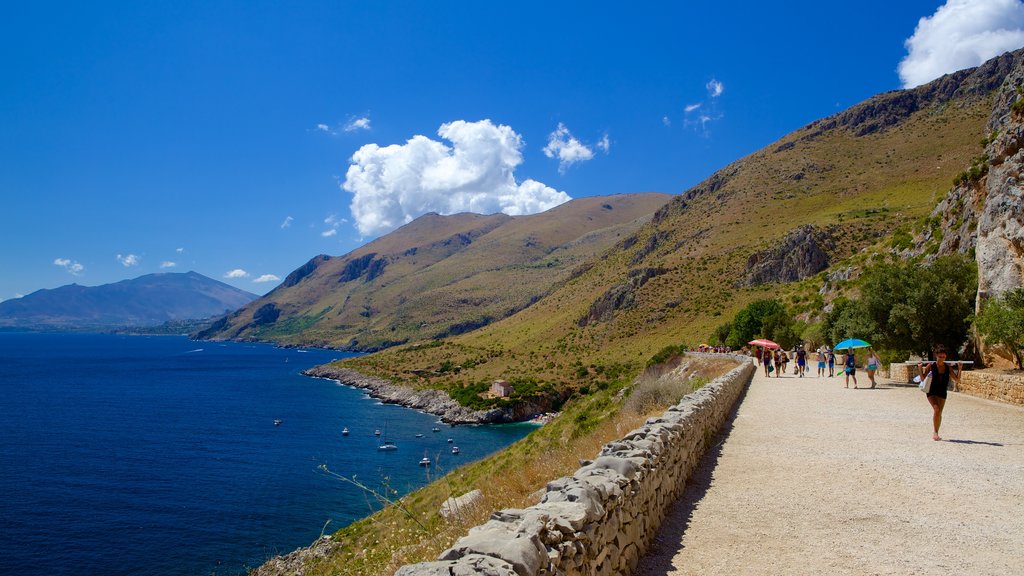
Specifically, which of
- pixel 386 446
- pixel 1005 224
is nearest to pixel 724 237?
pixel 386 446

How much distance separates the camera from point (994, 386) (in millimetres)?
18078

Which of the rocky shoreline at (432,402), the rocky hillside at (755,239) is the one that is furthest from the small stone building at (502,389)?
the rocky hillside at (755,239)

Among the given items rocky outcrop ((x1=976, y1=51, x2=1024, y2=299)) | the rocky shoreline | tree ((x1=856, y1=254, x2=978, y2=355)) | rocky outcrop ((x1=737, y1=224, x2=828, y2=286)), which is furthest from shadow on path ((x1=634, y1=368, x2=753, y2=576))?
rocky outcrop ((x1=737, y1=224, x2=828, y2=286))

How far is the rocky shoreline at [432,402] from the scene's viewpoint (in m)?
73.9

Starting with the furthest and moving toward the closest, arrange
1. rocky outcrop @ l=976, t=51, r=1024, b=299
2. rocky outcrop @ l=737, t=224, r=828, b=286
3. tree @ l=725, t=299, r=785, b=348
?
1. rocky outcrop @ l=737, t=224, r=828, b=286
2. tree @ l=725, t=299, r=785, b=348
3. rocky outcrop @ l=976, t=51, r=1024, b=299

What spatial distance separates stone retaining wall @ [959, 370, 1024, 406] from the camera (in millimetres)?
16625

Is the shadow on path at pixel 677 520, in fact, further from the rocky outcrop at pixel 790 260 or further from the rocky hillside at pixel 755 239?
the rocky outcrop at pixel 790 260

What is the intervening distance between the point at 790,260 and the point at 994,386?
64.1 meters

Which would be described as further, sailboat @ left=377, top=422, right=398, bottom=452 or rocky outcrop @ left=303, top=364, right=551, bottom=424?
rocky outcrop @ left=303, top=364, right=551, bottom=424

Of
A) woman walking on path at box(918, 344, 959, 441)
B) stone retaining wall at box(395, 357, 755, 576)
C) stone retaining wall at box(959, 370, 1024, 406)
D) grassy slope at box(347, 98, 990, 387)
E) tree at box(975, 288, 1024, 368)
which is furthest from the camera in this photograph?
grassy slope at box(347, 98, 990, 387)

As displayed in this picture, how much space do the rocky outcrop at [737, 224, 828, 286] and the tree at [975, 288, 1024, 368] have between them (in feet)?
193

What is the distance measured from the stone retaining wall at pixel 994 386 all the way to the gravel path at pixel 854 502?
9.16 ft

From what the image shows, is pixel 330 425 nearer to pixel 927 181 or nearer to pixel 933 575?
pixel 933 575

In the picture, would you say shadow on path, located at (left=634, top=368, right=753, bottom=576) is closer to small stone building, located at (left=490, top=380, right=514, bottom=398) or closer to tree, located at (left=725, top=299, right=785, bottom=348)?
tree, located at (left=725, top=299, right=785, bottom=348)
